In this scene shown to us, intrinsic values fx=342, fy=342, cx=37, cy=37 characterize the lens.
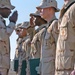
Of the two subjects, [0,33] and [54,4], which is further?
[0,33]

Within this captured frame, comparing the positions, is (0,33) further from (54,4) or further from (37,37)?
(54,4)

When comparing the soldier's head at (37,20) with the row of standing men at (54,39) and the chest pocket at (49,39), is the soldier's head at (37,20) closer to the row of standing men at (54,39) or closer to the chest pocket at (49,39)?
the row of standing men at (54,39)

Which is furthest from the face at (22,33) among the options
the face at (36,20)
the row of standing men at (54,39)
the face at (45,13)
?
the face at (45,13)

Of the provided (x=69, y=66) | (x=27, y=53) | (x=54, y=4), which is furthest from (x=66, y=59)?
(x=27, y=53)

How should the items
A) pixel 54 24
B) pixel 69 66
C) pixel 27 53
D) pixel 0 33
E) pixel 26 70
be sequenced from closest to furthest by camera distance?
1. pixel 69 66
2. pixel 54 24
3. pixel 0 33
4. pixel 26 70
5. pixel 27 53

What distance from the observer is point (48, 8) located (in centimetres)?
625

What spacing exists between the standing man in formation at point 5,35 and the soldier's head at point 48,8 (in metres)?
1.04

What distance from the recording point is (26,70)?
8078mm

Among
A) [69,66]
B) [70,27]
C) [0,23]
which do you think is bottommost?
[69,66]

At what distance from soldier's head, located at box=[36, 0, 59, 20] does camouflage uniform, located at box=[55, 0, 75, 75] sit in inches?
56.5

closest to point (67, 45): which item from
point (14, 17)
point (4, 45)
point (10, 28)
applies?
point (4, 45)

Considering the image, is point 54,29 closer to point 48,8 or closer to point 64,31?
point 48,8

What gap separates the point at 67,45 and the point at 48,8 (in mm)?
1808

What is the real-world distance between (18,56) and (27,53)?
55 centimetres
